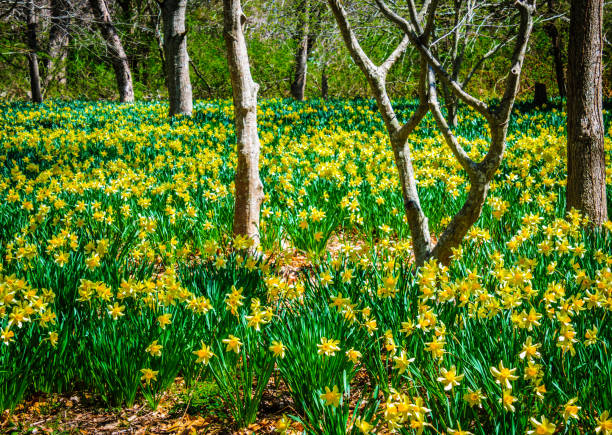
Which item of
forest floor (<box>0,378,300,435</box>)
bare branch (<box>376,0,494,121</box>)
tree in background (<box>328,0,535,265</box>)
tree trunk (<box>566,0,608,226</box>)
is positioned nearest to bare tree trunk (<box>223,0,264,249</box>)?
tree in background (<box>328,0,535,265</box>)

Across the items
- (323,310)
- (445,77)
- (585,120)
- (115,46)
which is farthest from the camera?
(115,46)

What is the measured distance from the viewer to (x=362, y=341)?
2.12m

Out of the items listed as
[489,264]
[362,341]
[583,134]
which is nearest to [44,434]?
[362,341]

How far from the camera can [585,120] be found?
11.4 feet

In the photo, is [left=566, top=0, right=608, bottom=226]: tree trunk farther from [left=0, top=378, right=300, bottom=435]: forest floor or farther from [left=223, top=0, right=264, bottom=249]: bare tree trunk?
[left=0, top=378, right=300, bottom=435]: forest floor

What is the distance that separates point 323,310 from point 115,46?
14.5m

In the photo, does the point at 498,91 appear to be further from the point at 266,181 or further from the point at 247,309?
the point at 247,309

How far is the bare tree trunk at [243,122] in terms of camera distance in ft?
11.0

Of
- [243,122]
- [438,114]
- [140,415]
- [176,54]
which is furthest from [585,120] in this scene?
[176,54]

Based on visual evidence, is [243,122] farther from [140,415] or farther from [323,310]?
[140,415]

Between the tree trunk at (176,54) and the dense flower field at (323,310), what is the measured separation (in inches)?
218

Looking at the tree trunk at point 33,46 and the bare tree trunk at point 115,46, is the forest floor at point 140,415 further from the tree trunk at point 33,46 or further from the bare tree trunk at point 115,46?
the bare tree trunk at point 115,46

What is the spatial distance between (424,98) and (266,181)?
7.82 ft

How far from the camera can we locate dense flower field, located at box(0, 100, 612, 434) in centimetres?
167
